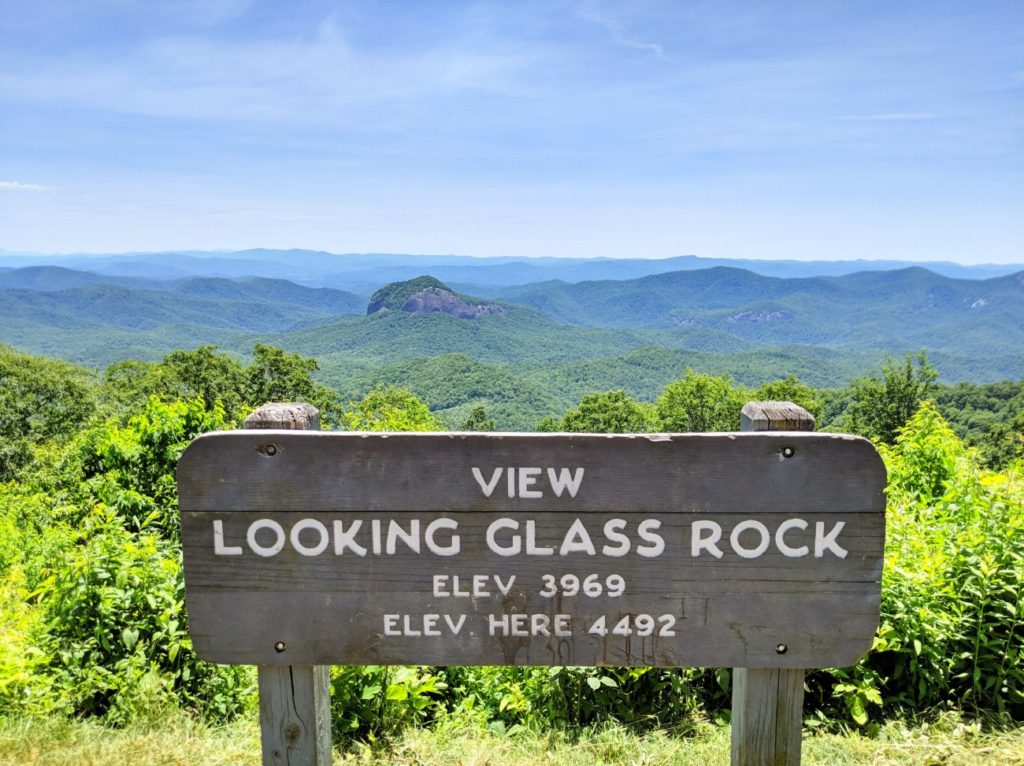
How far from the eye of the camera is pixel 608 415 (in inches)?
1838

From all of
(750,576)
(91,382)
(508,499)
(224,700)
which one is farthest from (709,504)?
(91,382)

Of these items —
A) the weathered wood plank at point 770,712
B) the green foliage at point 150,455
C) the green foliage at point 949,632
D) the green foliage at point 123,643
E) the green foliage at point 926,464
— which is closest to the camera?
the weathered wood plank at point 770,712

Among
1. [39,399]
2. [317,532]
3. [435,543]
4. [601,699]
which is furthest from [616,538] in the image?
[39,399]

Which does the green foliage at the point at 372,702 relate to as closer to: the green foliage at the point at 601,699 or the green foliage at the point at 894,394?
the green foliage at the point at 601,699

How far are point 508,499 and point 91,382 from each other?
46659 millimetres

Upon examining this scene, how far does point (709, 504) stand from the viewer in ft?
5.28

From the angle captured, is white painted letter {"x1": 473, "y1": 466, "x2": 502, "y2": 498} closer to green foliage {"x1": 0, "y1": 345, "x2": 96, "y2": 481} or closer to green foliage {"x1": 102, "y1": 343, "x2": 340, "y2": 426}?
green foliage {"x1": 102, "y1": 343, "x2": 340, "y2": 426}

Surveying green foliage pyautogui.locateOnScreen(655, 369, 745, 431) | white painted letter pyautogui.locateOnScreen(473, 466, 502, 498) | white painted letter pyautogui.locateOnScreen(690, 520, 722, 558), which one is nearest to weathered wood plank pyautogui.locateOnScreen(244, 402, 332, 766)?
white painted letter pyautogui.locateOnScreen(473, 466, 502, 498)

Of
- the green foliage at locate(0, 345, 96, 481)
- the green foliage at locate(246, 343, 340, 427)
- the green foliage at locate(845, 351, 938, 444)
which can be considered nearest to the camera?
the green foliage at locate(0, 345, 96, 481)

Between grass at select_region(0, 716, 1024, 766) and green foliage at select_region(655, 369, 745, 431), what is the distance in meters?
41.6

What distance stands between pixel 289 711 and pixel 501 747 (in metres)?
1.25

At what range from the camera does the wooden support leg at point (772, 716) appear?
170cm

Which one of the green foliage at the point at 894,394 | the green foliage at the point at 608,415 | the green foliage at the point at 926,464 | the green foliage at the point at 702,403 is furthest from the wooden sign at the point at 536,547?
the green foliage at the point at 608,415

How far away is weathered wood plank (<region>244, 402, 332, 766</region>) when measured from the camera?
67.5 inches
